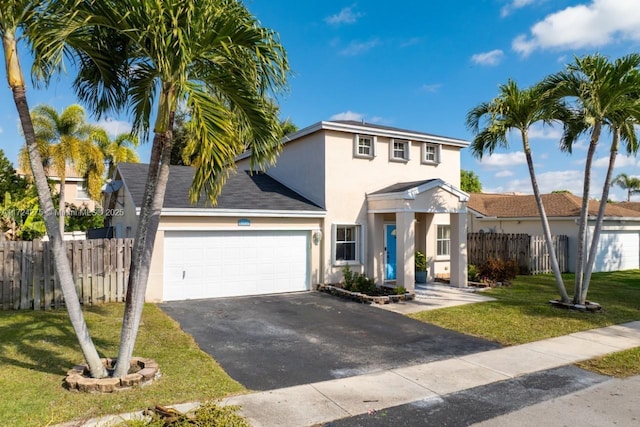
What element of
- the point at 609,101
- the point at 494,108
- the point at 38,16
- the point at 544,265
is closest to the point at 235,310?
the point at 38,16

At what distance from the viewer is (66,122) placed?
23562 mm

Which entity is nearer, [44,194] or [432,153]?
[44,194]

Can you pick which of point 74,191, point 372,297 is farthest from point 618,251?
point 74,191

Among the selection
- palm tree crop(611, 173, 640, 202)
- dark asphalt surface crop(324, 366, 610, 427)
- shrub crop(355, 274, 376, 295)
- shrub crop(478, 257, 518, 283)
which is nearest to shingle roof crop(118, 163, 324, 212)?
shrub crop(355, 274, 376, 295)

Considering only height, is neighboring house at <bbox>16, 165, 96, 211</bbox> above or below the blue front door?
above

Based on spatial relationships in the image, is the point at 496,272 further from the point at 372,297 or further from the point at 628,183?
the point at 628,183

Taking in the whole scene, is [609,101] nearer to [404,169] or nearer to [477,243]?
[404,169]

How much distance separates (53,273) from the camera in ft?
35.8

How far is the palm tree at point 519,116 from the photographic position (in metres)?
11.4

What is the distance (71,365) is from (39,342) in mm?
1754

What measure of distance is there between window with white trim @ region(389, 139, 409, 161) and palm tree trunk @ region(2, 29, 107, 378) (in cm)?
1203

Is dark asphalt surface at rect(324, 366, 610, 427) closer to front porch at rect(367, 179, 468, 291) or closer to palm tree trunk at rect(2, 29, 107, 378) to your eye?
palm tree trunk at rect(2, 29, 107, 378)

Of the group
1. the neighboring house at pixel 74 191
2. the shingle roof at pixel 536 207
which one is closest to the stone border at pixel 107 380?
the shingle roof at pixel 536 207

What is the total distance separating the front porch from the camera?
13609 mm
